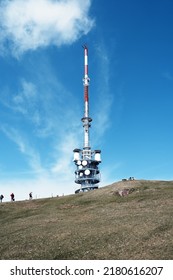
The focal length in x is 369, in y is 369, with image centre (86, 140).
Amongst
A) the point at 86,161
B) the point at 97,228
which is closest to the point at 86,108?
the point at 86,161

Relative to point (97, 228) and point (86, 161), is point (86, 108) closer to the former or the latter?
point (86, 161)

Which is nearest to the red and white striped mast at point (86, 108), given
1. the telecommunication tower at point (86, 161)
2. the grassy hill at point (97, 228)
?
the telecommunication tower at point (86, 161)

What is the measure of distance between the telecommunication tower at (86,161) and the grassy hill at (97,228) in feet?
229

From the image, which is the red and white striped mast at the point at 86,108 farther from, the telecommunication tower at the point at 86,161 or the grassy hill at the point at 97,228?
the grassy hill at the point at 97,228

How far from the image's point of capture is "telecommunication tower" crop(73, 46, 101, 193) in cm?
14388

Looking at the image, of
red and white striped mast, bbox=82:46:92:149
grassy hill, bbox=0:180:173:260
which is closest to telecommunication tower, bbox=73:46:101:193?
red and white striped mast, bbox=82:46:92:149

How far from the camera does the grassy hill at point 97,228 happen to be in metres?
34.7

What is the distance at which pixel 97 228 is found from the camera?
43406mm

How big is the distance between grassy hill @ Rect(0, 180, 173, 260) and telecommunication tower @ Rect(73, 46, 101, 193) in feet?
229

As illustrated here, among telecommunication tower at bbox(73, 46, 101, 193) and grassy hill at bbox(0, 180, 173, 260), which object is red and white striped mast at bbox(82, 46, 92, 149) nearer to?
telecommunication tower at bbox(73, 46, 101, 193)

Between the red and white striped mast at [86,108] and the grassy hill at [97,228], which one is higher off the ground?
the red and white striped mast at [86,108]

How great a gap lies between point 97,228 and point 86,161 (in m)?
99.9
